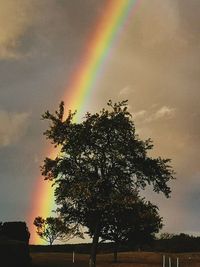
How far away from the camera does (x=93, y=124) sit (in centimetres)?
5534

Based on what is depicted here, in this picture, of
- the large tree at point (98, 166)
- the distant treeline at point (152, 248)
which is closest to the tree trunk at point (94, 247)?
the large tree at point (98, 166)

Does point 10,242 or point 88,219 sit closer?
point 10,242

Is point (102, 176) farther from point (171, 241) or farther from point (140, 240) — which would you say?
point (171, 241)

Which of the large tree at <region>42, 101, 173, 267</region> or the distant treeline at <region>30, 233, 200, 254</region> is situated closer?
the large tree at <region>42, 101, 173, 267</region>

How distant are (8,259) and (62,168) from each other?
34.9 feet

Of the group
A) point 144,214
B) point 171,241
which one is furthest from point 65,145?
point 171,241

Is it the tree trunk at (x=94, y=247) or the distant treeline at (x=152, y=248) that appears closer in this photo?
the tree trunk at (x=94, y=247)

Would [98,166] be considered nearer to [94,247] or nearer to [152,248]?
[94,247]

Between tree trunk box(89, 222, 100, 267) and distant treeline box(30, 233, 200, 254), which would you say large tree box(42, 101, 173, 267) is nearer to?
tree trunk box(89, 222, 100, 267)

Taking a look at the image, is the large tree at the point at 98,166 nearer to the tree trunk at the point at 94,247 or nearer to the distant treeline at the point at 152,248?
the tree trunk at the point at 94,247

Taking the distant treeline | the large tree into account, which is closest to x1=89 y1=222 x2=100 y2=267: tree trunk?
the large tree

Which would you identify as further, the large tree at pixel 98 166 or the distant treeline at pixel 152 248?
the distant treeline at pixel 152 248

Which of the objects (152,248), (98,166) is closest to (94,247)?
(98,166)

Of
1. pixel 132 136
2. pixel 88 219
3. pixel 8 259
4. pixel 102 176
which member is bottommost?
pixel 8 259
